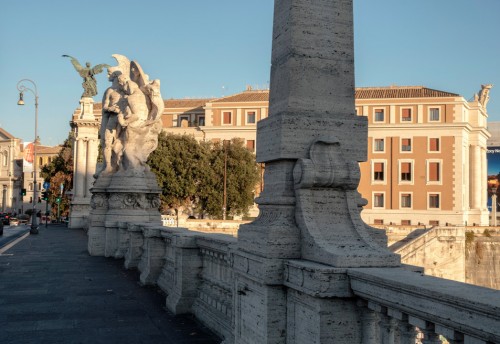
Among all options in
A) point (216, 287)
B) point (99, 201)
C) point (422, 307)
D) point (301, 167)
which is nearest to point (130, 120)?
point (99, 201)

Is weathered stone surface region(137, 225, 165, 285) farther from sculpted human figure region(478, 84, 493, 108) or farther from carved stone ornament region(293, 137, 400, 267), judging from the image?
sculpted human figure region(478, 84, 493, 108)

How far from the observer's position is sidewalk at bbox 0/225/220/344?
6527 mm

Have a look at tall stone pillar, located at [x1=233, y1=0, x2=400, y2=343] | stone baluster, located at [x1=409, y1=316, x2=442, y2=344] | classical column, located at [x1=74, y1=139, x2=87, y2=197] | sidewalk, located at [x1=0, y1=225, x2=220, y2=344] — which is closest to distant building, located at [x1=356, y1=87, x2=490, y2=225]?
classical column, located at [x1=74, y1=139, x2=87, y2=197]

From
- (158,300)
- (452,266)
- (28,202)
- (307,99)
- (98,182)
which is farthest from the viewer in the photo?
(28,202)

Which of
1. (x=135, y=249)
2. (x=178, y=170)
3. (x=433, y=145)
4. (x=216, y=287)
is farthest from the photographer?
(x=433, y=145)

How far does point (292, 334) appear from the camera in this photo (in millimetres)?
4102

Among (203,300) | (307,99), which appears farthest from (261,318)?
(203,300)

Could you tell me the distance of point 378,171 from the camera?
56094mm

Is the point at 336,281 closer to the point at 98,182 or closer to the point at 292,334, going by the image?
the point at 292,334

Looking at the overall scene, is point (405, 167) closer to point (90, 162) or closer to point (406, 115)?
point (406, 115)

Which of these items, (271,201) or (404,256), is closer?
(271,201)

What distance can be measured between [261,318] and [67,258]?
39.6 feet

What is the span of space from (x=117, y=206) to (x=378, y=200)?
1707 inches

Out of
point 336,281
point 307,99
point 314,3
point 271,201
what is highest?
point 314,3
